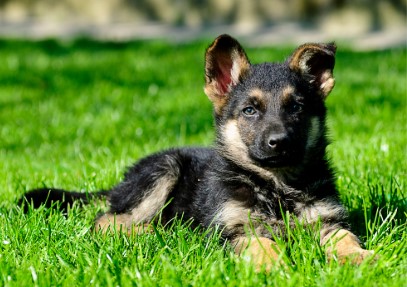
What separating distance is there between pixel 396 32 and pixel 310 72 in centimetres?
999

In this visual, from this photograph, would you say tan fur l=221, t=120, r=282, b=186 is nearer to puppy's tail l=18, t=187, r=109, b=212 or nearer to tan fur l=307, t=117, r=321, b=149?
tan fur l=307, t=117, r=321, b=149

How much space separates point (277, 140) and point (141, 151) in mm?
2753

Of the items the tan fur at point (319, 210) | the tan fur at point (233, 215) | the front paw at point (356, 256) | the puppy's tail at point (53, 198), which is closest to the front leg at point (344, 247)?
the front paw at point (356, 256)

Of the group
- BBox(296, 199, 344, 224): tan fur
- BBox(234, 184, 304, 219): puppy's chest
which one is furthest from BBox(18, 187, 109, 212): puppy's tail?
BBox(296, 199, 344, 224): tan fur

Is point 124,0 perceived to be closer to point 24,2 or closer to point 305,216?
point 24,2

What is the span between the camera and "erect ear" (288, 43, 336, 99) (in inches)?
172

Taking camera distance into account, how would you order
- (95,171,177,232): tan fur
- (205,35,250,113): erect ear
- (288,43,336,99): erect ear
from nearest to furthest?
(288,43,336,99): erect ear
(205,35,250,113): erect ear
(95,171,177,232): tan fur

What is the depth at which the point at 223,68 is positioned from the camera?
4.59 metres

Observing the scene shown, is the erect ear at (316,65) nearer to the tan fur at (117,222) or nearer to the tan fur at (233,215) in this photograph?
the tan fur at (233,215)

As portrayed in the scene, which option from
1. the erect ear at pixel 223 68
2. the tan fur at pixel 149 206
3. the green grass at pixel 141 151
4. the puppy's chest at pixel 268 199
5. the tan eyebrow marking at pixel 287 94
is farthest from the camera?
the tan fur at pixel 149 206

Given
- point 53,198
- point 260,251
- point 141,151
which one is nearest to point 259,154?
point 260,251

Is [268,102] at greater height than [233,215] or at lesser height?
greater

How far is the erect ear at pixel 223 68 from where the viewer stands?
4.48 metres

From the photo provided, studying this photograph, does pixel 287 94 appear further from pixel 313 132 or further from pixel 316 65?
pixel 316 65
